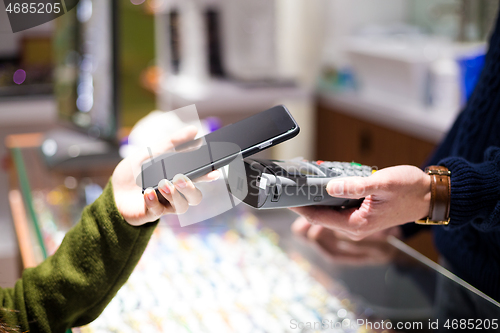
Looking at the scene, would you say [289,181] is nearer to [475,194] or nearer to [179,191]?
[179,191]

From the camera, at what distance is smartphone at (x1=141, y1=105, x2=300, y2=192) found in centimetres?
58

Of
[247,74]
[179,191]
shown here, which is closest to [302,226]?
[179,191]

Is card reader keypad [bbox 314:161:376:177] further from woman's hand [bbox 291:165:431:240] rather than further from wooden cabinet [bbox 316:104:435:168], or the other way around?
wooden cabinet [bbox 316:104:435:168]

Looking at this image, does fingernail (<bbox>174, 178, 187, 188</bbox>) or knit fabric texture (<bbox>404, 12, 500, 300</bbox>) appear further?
knit fabric texture (<bbox>404, 12, 500, 300</bbox>)

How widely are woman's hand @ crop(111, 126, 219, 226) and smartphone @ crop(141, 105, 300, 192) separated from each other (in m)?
0.02

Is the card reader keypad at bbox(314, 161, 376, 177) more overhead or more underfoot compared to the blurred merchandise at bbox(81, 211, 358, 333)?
more overhead

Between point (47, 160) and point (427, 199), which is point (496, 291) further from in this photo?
point (47, 160)

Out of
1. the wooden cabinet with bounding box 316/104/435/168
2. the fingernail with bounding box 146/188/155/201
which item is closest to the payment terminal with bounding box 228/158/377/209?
the fingernail with bounding box 146/188/155/201

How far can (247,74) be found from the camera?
7.80 feet

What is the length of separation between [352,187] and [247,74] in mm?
1858

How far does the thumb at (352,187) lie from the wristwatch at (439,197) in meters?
0.10

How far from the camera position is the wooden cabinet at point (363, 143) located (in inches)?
78.8

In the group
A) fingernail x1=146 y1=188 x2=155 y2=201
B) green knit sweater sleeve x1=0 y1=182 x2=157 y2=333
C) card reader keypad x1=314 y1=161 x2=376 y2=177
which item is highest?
fingernail x1=146 y1=188 x2=155 y2=201

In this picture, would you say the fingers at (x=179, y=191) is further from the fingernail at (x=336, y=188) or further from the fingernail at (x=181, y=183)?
the fingernail at (x=336, y=188)
